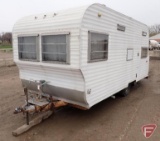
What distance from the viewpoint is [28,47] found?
5605 millimetres

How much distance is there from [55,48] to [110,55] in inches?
68.2

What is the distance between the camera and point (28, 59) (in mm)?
5629

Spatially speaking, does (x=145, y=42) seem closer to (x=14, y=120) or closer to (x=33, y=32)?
(x=33, y=32)

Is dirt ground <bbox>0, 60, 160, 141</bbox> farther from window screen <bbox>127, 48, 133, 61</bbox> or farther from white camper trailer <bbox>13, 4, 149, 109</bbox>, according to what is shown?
window screen <bbox>127, 48, 133, 61</bbox>

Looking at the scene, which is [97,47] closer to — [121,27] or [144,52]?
[121,27]

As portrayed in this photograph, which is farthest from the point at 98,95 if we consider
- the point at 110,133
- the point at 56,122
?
the point at 56,122

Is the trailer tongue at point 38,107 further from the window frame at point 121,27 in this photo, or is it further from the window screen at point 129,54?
the window screen at point 129,54

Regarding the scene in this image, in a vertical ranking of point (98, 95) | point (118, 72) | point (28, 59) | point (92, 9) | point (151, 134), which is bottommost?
point (151, 134)

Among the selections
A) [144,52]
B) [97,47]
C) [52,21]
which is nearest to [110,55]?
[97,47]

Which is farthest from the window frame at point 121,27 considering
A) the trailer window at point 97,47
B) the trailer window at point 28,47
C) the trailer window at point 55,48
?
the trailer window at point 28,47

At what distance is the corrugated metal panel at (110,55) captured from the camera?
461 cm

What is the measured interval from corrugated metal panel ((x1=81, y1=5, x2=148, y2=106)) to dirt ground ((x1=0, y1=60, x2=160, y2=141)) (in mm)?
688

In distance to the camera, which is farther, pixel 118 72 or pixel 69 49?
pixel 118 72

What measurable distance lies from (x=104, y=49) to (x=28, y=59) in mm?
2246
